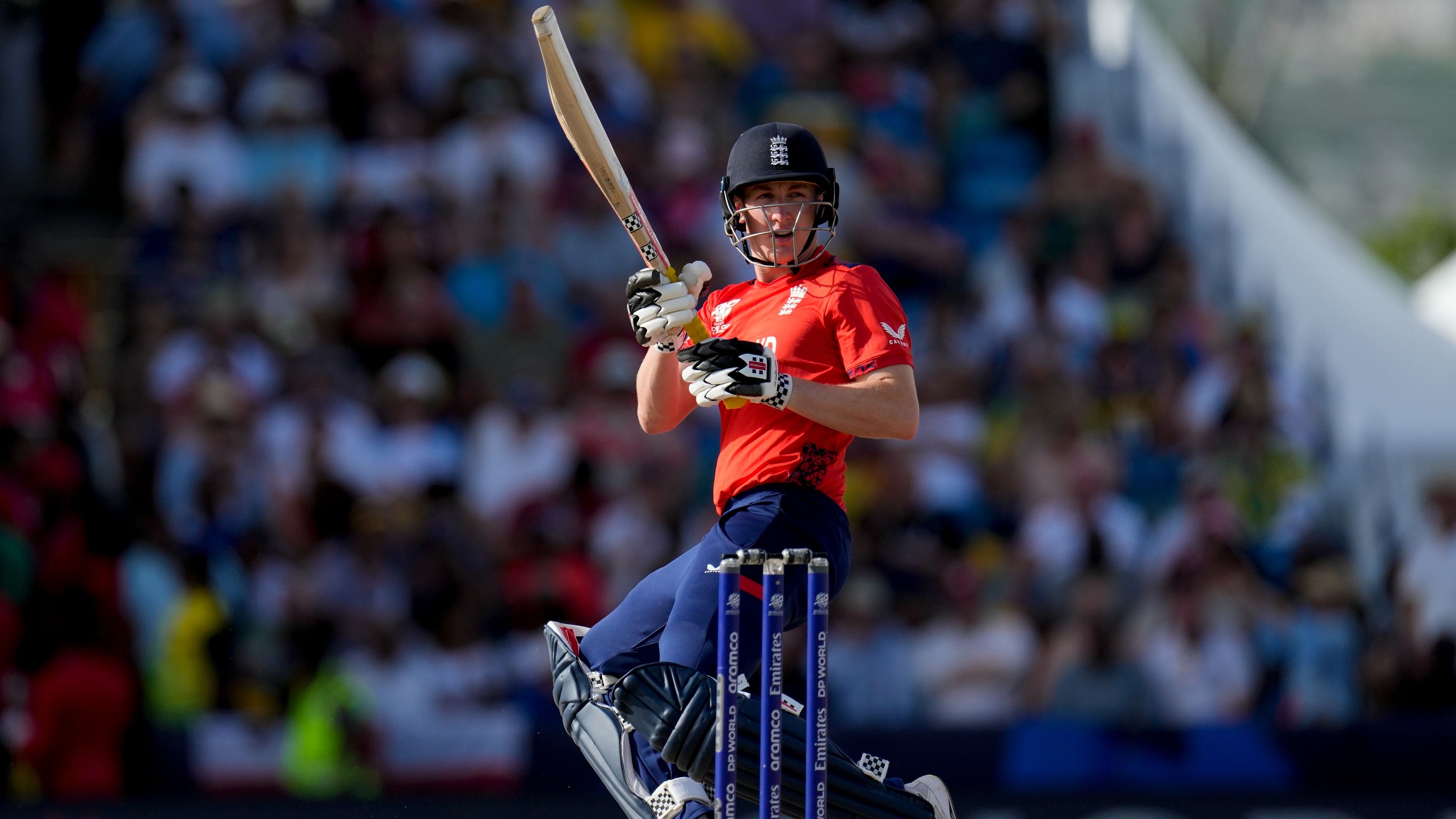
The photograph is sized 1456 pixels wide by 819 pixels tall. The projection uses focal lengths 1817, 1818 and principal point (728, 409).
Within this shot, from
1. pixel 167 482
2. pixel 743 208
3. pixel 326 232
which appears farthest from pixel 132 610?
pixel 743 208

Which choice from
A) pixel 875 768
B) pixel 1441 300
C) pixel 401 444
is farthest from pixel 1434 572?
pixel 875 768

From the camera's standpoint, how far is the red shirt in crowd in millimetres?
9391

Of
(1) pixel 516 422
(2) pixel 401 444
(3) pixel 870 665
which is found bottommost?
(3) pixel 870 665

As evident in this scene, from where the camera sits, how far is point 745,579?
5258 millimetres

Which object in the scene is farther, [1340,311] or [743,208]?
[1340,311]

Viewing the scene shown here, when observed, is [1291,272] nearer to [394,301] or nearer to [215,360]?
[394,301]

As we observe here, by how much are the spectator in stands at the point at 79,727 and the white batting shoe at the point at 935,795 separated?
5445mm

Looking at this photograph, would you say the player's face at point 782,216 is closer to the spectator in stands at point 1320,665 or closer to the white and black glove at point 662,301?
the white and black glove at point 662,301

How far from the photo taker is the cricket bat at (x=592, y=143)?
5.07 m

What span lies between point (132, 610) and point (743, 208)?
6.08m

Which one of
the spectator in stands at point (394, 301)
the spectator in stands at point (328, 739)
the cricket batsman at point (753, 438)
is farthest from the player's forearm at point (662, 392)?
the spectator in stands at point (394, 301)

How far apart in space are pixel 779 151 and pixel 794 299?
1.44ft

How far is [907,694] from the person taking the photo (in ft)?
34.6

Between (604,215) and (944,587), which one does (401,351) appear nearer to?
(604,215)
